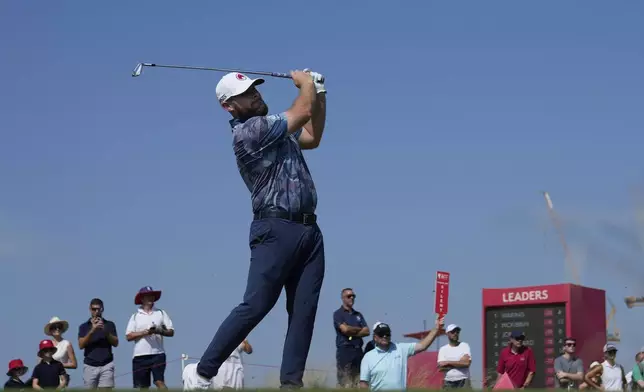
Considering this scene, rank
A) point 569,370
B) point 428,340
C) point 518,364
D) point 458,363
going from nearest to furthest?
point 428,340, point 458,363, point 518,364, point 569,370

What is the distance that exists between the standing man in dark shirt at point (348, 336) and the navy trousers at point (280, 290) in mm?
9767

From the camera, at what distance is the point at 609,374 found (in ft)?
66.5

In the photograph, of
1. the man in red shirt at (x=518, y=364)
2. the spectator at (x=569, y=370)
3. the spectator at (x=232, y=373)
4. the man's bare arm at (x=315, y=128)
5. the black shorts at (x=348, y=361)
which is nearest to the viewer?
the man's bare arm at (x=315, y=128)

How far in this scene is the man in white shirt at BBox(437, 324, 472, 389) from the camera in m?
19.0

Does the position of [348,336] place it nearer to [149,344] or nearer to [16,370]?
[149,344]

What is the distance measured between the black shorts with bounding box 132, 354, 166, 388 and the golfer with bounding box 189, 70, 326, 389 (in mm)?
8303

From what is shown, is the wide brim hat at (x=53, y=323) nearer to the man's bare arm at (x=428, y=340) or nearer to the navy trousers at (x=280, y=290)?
the man's bare arm at (x=428, y=340)

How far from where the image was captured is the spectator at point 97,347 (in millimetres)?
16500

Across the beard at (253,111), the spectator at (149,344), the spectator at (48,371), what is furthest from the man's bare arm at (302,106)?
the spectator at (149,344)

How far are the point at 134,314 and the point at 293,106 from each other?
29.8 feet

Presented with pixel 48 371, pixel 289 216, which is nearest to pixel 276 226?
pixel 289 216

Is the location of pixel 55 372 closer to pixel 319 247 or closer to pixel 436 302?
pixel 436 302

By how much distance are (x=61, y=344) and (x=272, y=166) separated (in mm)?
9680

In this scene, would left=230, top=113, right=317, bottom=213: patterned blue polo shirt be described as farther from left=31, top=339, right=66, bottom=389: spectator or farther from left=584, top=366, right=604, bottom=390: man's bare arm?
left=584, top=366, right=604, bottom=390: man's bare arm
